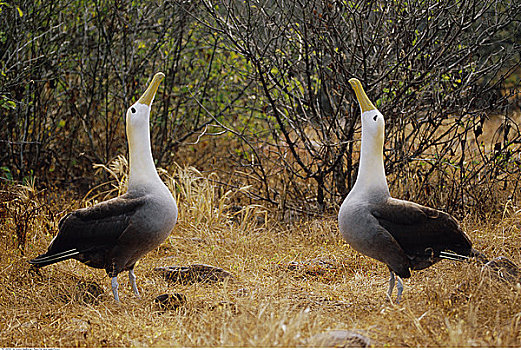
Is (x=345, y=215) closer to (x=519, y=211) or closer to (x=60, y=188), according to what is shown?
(x=519, y=211)

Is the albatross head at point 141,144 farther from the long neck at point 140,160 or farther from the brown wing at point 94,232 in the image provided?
the brown wing at point 94,232

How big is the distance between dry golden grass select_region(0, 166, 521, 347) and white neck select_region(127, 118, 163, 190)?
80 centimetres

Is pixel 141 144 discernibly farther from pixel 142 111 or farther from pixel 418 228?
pixel 418 228

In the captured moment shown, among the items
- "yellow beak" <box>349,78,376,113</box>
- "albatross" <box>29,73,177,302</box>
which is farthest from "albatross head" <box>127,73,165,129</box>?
"yellow beak" <box>349,78,376,113</box>

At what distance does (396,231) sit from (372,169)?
44 centimetres

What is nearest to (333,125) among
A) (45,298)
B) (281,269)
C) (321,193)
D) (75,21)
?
(321,193)

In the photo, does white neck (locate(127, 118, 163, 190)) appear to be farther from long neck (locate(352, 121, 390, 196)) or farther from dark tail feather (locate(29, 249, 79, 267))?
long neck (locate(352, 121, 390, 196))

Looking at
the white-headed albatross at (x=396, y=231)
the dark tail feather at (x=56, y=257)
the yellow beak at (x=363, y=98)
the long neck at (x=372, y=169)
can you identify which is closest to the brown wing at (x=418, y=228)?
the white-headed albatross at (x=396, y=231)

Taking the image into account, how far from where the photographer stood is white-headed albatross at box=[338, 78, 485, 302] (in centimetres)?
364

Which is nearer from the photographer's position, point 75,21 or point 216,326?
point 216,326

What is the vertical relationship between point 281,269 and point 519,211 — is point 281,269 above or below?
below

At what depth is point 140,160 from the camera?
4035mm

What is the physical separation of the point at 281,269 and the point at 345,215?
4.17ft

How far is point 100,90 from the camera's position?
7.45 metres
